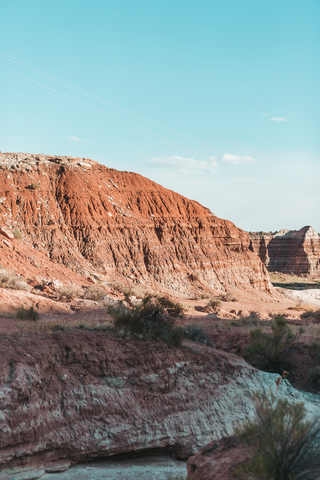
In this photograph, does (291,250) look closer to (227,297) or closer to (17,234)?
(227,297)

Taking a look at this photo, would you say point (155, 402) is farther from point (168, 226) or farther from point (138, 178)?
point (138, 178)

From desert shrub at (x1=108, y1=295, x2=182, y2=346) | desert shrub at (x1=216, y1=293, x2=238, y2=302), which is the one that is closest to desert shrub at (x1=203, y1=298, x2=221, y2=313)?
desert shrub at (x1=216, y1=293, x2=238, y2=302)

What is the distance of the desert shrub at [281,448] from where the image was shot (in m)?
4.06

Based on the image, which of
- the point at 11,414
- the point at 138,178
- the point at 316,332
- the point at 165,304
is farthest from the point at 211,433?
the point at 138,178

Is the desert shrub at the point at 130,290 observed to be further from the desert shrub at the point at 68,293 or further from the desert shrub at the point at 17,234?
the desert shrub at the point at 17,234

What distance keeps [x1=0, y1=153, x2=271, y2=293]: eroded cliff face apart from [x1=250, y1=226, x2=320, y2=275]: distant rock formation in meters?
38.8

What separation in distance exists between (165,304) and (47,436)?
6.53 m

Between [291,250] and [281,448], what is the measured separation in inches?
3077

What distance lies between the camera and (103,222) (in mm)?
33969

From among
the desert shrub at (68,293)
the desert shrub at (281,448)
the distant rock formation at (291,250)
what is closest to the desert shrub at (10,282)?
the desert shrub at (68,293)

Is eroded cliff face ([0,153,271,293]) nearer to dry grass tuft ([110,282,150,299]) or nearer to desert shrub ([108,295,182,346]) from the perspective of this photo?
dry grass tuft ([110,282,150,299])

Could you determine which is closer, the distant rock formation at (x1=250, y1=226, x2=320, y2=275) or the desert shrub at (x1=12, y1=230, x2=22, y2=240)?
the desert shrub at (x1=12, y1=230, x2=22, y2=240)

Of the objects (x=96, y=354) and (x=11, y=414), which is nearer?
(x=11, y=414)

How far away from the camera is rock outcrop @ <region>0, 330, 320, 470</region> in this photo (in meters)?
6.46
